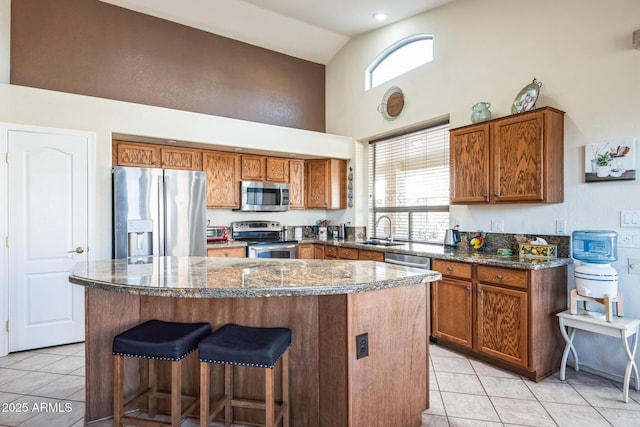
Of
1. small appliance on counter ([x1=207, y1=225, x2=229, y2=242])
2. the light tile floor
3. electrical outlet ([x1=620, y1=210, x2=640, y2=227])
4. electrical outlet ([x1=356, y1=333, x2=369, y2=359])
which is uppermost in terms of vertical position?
electrical outlet ([x1=620, y1=210, x2=640, y2=227])

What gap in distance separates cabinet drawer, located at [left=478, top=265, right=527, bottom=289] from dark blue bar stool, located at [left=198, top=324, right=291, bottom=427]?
1902 mm

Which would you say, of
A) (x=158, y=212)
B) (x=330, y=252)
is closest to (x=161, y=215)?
(x=158, y=212)

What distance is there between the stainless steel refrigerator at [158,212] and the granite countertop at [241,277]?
1378mm

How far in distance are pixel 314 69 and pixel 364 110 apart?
1.35 meters

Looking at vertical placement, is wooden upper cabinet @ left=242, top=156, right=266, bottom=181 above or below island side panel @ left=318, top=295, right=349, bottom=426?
above

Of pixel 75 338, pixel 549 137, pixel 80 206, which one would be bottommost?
pixel 75 338

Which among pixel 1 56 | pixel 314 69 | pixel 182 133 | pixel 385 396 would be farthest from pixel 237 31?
pixel 385 396

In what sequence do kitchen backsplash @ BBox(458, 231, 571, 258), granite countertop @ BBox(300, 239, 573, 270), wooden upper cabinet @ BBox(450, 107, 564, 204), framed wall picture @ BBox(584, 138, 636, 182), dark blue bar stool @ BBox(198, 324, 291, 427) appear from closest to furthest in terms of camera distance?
1. dark blue bar stool @ BBox(198, 324, 291, 427)
2. framed wall picture @ BBox(584, 138, 636, 182)
3. granite countertop @ BBox(300, 239, 573, 270)
4. wooden upper cabinet @ BBox(450, 107, 564, 204)
5. kitchen backsplash @ BBox(458, 231, 571, 258)

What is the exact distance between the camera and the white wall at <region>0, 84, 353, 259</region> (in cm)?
339

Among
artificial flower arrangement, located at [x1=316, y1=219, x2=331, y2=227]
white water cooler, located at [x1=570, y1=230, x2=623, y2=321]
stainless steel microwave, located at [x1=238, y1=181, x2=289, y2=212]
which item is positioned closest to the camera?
white water cooler, located at [x1=570, y1=230, x2=623, y2=321]

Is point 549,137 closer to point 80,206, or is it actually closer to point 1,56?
point 80,206

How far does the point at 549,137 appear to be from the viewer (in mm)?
2857

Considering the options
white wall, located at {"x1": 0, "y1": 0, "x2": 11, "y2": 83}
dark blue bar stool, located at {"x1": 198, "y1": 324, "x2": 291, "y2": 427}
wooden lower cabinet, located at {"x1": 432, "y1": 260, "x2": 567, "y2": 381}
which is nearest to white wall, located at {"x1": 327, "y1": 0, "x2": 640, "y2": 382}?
wooden lower cabinet, located at {"x1": 432, "y1": 260, "x2": 567, "y2": 381}

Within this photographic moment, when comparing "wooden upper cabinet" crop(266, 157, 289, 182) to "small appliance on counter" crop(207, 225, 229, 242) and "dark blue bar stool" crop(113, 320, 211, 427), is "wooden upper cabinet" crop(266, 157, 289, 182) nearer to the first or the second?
"small appliance on counter" crop(207, 225, 229, 242)
